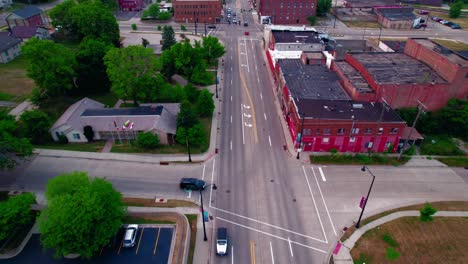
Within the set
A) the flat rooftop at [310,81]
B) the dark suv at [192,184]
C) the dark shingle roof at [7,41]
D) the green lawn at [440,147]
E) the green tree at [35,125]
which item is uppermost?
the dark shingle roof at [7,41]

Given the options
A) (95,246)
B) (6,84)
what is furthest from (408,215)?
(6,84)

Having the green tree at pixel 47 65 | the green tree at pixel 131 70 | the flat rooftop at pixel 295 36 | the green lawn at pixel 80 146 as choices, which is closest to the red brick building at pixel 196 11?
the flat rooftop at pixel 295 36

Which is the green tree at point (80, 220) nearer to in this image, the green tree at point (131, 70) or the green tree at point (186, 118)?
the green tree at point (186, 118)

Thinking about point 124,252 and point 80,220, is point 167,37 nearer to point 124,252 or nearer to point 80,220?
point 124,252

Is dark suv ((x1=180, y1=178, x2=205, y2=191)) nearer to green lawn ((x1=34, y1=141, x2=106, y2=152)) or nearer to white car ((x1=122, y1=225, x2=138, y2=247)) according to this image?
white car ((x1=122, y1=225, x2=138, y2=247))

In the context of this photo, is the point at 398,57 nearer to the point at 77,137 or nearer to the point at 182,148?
the point at 182,148

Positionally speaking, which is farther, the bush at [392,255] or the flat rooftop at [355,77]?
the flat rooftop at [355,77]

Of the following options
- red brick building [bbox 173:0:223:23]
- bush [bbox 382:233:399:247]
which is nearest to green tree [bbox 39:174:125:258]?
bush [bbox 382:233:399:247]
